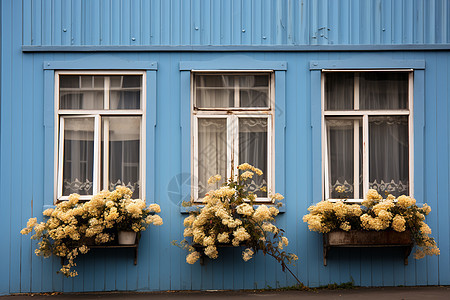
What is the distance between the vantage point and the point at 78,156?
8.89 meters

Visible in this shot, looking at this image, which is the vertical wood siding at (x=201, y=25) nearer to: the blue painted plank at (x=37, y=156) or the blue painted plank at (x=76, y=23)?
the blue painted plank at (x=76, y=23)

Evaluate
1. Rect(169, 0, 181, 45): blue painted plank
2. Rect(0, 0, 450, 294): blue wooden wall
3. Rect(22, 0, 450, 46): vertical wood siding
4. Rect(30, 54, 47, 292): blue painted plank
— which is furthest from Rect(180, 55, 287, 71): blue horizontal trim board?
Rect(30, 54, 47, 292): blue painted plank

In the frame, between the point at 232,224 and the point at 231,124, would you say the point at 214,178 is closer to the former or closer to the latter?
the point at 232,224

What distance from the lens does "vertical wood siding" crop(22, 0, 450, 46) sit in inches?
346

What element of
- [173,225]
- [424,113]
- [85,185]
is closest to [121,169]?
[85,185]

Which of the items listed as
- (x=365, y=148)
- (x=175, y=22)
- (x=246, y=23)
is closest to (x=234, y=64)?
(x=246, y=23)

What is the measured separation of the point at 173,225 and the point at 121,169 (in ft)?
3.78

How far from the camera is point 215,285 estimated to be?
28.3ft

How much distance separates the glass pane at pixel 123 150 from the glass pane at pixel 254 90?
1.61 m

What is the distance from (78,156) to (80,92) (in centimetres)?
96

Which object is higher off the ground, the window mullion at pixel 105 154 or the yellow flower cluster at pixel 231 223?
the window mullion at pixel 105 154

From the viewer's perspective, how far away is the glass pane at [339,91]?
353 inches

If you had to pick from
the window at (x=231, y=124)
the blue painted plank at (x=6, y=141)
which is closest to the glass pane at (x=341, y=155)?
the window at (x=231, y=124)

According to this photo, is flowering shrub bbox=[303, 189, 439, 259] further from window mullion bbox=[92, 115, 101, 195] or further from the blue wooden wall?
window mullion bbox=[92, 115, 101, 195]
